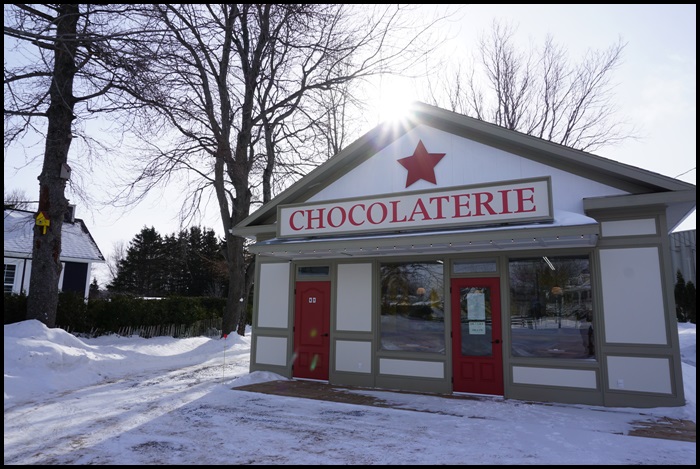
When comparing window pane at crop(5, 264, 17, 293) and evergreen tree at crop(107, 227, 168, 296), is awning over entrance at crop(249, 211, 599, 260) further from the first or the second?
evergreen tree at crop(107, 227, 168, 296)

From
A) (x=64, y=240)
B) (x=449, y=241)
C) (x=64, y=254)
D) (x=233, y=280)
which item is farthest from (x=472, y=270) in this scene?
(x=64, y=240)

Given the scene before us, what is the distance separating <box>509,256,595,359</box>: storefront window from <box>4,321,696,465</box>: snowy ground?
41.1 inches

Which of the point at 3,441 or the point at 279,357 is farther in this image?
the point at 279,357

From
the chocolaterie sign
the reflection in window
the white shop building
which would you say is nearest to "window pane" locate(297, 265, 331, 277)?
the white shop building

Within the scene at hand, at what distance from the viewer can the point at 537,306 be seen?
8.88 metres

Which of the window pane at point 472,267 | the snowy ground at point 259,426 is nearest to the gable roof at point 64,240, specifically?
the snowy ground at point 259,426

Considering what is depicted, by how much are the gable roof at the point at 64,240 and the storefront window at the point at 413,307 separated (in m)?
20.1

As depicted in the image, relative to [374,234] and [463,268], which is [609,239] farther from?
[374,234]

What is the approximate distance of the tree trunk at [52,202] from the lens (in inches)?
479

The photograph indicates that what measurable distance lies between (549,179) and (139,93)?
8.10 metres

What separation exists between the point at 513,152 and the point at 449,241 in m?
2.55

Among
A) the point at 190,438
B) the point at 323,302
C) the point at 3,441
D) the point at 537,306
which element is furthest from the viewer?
the point at 323,302

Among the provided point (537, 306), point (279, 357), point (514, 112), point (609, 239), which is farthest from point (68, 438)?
point (514, 112)

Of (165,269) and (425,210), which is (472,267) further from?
(165,269)
